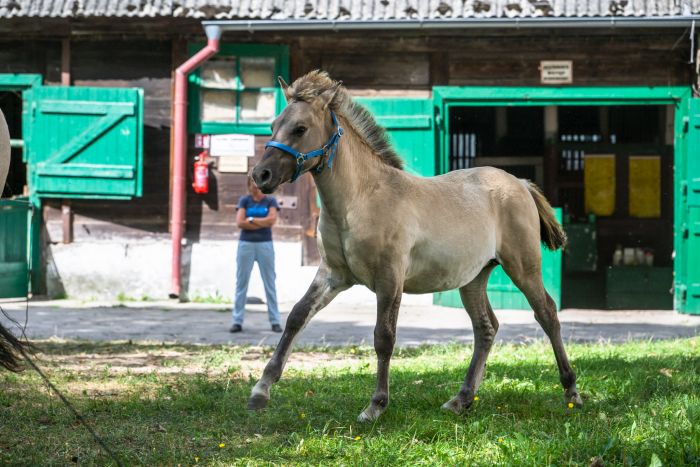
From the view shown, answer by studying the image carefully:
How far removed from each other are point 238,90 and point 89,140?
82.4 inches

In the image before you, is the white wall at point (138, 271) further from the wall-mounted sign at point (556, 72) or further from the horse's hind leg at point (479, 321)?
the horse's hind leg at point (479, 321)

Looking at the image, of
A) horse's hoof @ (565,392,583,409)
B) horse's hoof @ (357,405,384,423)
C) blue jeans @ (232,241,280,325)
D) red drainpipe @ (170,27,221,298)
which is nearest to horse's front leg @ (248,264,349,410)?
horse's hoof @ (357,405,384,423)

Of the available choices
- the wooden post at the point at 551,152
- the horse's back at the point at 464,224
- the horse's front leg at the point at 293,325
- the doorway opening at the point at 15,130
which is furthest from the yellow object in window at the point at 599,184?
the horse's front leg at the point at 293,325

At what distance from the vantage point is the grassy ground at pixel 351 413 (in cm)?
447

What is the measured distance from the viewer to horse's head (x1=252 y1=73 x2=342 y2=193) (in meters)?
5.04

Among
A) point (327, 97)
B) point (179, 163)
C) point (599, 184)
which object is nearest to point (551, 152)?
point (599, 184)

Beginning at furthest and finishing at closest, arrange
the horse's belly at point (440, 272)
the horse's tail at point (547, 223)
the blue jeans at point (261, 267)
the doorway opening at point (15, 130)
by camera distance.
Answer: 1. the doorway opening at point (15, 130)
2. the blue jeans at point (261, 267)
3. the horse's tail at point (547, 223)
4. the horse's belly at point (440, 272)

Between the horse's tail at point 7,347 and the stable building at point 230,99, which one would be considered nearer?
the horse's tail at point 7,347

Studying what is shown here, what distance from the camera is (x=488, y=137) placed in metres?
16.5

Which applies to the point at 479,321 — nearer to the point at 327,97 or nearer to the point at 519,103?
the point at 327,97

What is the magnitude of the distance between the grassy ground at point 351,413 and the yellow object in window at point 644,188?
7.34 m

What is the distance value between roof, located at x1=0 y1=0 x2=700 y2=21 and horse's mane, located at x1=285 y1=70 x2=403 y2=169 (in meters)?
6.63

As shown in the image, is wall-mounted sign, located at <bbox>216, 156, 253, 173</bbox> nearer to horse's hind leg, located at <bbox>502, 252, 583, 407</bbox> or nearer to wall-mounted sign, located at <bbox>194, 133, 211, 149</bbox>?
wall-mounted sign, located at <bbox>194, 133, 211, 149</bbox>

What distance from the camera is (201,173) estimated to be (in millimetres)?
13070
